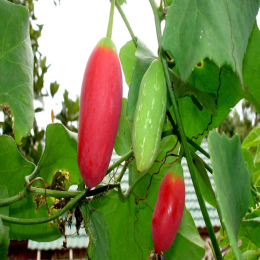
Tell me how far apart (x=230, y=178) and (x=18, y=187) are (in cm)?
44

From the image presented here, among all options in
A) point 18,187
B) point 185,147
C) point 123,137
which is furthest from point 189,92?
point 18,187

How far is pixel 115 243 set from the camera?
65 centimetres

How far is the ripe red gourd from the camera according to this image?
0.37 metres

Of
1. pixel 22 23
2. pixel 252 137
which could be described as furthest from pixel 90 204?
pixel 252 137

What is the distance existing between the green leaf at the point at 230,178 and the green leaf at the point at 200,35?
90 millimetres

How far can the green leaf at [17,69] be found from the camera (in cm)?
55

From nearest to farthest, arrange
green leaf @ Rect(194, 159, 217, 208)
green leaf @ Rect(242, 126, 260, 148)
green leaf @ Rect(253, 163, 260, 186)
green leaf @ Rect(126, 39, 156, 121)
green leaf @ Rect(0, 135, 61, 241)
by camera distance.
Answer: green leaf @ Rect(126, 39, 156, 121) < green leaf @ Rect(194, 159, 217, 208) < green leaf @ Rect(0, 135, 61, 241) < green leaf @ Rect(253, 163, 260, 186) < green leaf @ Rect(242, 126, 260, 148)

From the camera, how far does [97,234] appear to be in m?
0.62

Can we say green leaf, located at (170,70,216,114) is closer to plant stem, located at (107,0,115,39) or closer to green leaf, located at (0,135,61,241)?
plant stem, located at (107,0,115,39)

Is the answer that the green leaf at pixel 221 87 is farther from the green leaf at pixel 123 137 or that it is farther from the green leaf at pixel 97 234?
the green leaf at pixel 97 234

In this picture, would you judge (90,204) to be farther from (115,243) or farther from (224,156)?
(224,156)

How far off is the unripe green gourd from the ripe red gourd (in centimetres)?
3

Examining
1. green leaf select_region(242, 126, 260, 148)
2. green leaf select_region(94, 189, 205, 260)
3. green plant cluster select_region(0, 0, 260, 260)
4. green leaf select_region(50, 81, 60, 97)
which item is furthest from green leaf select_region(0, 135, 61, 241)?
green leaf select_region(50, 81, 60, 97)

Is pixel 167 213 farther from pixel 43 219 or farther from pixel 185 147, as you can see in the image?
pixel 43 219
